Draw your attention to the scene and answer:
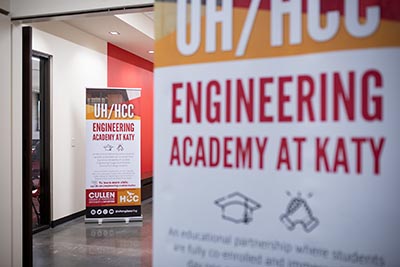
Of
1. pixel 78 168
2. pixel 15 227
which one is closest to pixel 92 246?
pixel 15 227

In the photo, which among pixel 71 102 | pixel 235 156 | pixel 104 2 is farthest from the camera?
pixel 71 102

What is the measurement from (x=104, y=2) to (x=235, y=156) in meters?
2.26

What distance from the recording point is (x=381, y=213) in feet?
2.65

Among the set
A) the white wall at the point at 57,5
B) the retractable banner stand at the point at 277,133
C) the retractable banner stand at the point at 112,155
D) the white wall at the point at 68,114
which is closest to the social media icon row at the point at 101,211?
the retractable banner stand at the point at 112,155

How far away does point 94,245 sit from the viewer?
4.32 m

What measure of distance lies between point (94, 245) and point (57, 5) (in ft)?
8.60

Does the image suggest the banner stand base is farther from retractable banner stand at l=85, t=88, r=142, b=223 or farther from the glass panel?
the glass panel

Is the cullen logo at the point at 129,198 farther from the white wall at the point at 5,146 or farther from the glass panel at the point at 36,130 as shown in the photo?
the white wall at the point at 5,146

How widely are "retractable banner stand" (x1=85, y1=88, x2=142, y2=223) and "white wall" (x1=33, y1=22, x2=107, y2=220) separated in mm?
299

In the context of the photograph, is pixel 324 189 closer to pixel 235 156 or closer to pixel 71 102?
pixel 235 156

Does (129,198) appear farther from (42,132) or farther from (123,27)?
(123,27)

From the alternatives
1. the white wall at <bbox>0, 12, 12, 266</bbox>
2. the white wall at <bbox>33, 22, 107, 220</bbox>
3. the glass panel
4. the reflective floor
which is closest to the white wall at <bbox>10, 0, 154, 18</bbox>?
the white wall at <bbox>0, 12, 12, 266</bbox>

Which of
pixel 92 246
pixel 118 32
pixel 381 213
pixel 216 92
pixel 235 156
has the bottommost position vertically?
pixel 92 246

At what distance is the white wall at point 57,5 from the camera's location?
2775 millimetres
